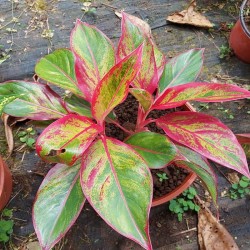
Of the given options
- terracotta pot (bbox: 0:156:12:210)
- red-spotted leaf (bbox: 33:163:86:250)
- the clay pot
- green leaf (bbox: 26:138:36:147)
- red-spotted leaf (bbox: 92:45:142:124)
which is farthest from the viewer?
the clay pot

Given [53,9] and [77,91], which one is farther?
[53,9]

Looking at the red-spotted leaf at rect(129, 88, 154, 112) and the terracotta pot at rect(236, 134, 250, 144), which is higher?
the red-spotted leaf at rect(129, 88, 154, 112)

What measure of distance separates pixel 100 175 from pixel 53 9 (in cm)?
128

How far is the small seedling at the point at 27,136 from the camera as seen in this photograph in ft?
4.66

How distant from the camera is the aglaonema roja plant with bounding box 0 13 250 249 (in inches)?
30.8

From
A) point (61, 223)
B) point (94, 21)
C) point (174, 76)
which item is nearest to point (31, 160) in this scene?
point (61, 223)

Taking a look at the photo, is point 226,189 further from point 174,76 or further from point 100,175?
point 100,175

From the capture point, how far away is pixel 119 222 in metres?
0.77

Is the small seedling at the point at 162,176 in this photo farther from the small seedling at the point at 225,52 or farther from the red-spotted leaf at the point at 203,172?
the small seedling at the point at 225,52

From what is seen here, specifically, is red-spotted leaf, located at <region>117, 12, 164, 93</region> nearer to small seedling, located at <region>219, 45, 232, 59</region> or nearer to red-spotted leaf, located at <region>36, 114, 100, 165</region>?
red-spotted leaf, located at <region>36, 114, 100, 165</region>

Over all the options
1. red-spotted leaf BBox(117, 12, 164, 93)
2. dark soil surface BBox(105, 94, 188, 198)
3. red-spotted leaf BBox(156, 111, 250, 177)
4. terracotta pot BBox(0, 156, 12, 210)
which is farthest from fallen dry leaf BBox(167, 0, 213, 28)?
terracotta pot BBox(0, 156, 12, 210)

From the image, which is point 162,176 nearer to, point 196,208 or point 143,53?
point 196,208

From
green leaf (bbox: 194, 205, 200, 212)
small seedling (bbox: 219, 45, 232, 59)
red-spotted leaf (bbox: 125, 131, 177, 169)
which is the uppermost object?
red-spotted leaf (bbox: 125, 131, 177, 169)

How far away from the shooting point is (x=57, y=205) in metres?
0.92
